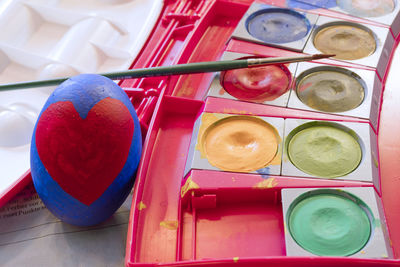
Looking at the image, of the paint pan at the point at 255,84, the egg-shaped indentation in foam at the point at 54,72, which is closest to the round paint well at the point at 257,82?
the paint pan at the point at 255,84

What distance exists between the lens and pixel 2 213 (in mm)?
1353

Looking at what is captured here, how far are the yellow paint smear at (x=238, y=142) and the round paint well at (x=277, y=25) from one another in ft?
1.18

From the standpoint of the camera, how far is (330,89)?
1.42 meters

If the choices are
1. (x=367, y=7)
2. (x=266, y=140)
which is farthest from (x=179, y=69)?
(x=367, y=7)

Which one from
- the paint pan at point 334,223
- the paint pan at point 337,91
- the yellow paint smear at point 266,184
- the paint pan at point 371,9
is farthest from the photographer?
the paint pan at point 371,9

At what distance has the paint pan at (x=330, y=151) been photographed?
121 cm

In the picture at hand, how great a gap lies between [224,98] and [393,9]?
704mm

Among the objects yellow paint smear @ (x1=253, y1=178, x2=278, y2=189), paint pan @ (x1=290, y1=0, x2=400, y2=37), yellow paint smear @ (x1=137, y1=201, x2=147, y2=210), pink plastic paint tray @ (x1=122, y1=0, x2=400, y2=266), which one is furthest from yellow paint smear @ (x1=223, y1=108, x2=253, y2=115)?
paint pan @ (x1=290, y1=0, x2=400, y2=37)

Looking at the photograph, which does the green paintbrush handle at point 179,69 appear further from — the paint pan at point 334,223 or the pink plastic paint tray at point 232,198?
the paint pan at point 334,223

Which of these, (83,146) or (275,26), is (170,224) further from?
(275,26)

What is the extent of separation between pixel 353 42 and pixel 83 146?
91cm

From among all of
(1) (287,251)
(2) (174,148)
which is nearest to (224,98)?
(2) (174,148)

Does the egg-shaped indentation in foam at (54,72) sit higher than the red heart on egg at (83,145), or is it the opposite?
the red heart on egg at (83,145)

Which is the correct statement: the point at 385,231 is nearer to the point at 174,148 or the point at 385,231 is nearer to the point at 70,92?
the point at 174,148
